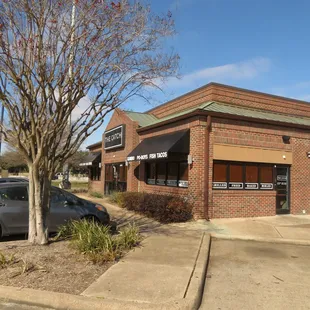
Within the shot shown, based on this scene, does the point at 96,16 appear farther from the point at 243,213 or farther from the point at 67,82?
the point at 243,213

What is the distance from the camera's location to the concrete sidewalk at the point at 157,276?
4.71 metres

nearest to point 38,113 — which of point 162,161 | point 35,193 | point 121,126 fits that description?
point 35,193

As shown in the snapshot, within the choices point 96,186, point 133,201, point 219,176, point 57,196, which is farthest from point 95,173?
point 57,196

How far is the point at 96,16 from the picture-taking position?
7195 mm

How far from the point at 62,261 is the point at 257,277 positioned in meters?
3.52

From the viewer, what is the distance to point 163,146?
1373 cm

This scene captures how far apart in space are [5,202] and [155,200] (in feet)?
18.2

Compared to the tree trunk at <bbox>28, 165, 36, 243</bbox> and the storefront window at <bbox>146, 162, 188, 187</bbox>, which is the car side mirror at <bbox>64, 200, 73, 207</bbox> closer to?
the tree trunk at <bbox>28, 165, 36, 243</bbox>

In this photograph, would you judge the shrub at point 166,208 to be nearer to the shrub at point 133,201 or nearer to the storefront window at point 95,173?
the shrub at point 133,201

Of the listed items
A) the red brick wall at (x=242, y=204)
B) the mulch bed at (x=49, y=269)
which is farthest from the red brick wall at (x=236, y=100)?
the mulch bed at (x=49, y=269)

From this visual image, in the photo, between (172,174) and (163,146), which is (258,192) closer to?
(172,174)

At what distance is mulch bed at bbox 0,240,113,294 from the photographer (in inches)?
201

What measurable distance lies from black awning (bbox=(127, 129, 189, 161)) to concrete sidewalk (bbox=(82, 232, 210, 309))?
17.6 ft

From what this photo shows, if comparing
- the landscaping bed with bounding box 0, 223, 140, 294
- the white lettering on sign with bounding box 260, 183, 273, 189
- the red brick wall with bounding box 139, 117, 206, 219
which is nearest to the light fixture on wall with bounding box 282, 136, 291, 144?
the white lettering on sign with bounding box 260, 183, 273, 189
